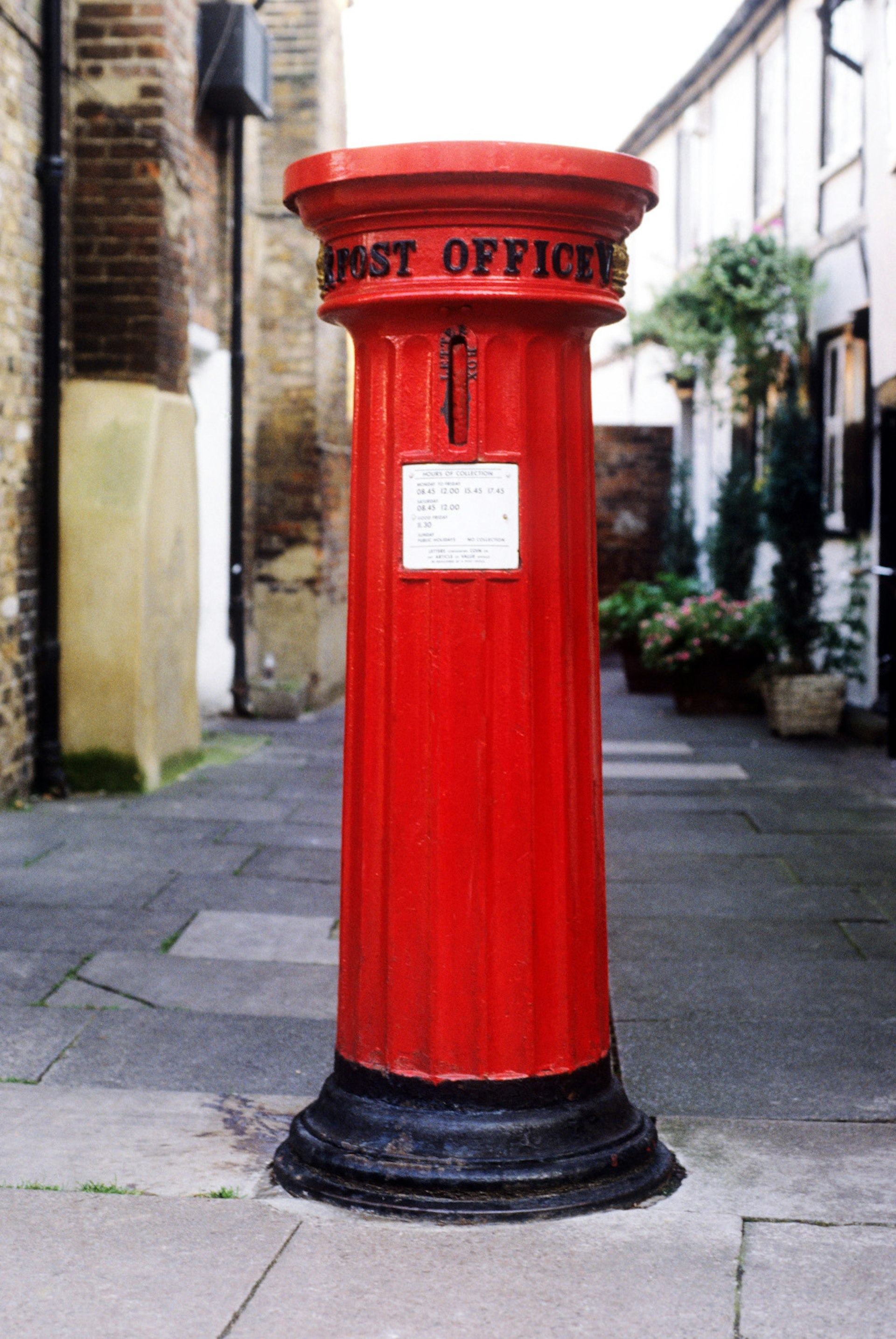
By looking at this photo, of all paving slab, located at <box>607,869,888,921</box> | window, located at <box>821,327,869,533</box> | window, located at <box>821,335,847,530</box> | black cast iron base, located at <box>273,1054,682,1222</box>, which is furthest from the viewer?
window, located at <box>821,335,847,530</box>

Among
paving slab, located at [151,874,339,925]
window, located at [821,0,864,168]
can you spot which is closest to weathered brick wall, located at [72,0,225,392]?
paving slab, located at [151,874,339,925]

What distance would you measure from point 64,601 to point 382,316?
524 centimetres

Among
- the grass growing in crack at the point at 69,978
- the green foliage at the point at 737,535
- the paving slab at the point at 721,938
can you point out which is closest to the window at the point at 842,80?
the green foliage at the point at 737,535

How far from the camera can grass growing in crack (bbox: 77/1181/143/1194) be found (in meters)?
3.07

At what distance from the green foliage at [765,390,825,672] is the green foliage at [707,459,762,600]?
2930mm

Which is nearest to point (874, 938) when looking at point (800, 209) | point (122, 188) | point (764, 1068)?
point (764, 1068)

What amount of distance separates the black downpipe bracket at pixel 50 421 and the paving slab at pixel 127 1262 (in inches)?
194

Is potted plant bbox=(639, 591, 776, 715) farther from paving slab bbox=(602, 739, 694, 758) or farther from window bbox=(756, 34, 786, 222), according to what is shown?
window bbox=(756, 34, 786, 222)

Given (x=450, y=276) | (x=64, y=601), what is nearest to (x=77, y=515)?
(x=64, y=601)

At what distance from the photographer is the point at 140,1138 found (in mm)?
3420

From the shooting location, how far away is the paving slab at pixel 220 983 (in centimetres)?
449

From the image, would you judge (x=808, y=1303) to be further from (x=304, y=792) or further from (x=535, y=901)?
(x=304, y=792)

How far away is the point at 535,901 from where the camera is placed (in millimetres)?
3051

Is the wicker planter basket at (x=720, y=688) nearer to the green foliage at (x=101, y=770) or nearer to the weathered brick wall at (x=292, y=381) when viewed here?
the weathered brick wall at (x=292, y=381)
